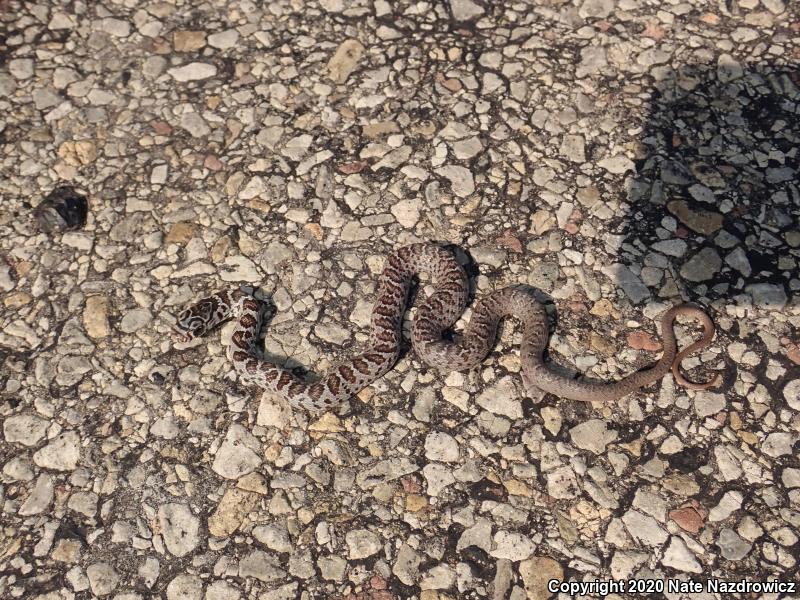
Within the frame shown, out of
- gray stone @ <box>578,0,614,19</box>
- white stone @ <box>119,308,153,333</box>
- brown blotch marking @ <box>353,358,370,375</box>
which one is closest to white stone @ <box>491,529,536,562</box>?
brown blotch marking @ <box>353,358,370,375</box>

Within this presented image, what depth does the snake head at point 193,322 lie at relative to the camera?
6.46 metres

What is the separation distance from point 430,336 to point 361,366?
25.1 inches

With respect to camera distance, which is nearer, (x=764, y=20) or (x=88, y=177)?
(x=88, y=177)

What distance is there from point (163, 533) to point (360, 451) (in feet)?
4.97

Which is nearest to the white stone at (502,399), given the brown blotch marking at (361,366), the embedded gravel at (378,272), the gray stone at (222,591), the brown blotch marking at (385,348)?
the embedded gravel at (378,272)

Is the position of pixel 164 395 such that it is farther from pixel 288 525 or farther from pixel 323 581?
pixel 323 581

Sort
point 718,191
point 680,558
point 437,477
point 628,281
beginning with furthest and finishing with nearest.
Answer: point 718,191 < point 628,281 < point 437,477 < point 680,558

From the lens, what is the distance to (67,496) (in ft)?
19.0

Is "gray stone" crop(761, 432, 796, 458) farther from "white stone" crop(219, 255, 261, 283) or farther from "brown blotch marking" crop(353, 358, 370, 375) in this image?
"white stone" crop(219, 255, 261, 283)

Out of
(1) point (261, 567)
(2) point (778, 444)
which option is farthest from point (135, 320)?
(2) point (778, 444)

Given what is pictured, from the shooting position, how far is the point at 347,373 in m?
6.15

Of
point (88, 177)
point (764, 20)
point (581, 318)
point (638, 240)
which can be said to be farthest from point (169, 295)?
point (764, 20)

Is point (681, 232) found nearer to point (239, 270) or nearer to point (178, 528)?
point (239, 270)

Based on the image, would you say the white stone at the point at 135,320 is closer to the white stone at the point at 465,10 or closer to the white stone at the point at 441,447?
the white stone at the point at 441,447
